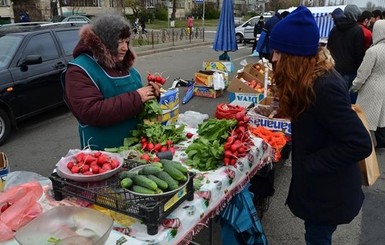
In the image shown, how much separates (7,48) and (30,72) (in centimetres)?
54

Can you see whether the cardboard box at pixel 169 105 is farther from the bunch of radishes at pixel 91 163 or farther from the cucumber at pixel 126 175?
the cucumber at pixel 126 175

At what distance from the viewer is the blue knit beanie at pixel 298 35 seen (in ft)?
5.72

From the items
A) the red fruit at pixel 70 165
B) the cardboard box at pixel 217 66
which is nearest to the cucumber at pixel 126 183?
the red fruit at pixel 70 165

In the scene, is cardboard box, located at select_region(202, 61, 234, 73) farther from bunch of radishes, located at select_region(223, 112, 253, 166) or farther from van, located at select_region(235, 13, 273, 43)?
van, located at select_region(235, 13, 273, 43)

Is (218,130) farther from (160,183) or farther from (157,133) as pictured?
(160,183)

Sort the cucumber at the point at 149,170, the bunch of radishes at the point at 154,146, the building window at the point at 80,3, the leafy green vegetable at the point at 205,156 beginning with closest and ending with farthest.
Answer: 1. the cucumber at the point at 149,170
2. the leafy green vegetable at the point at 205,156
3. the bunch of radishes at the point at 154,146
4. the building window at the point at 80,3

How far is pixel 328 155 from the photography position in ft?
5.96

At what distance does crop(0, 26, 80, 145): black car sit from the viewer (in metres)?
5.45

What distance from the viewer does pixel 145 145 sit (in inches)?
96.3

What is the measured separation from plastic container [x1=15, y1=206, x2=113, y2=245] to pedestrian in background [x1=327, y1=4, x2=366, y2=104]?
5.25 meters

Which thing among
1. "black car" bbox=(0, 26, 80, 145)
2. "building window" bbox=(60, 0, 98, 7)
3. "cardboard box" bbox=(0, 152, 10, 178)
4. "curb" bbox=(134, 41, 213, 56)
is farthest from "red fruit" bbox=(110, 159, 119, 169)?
"building window" bbox=(60, 0, 98, 7)

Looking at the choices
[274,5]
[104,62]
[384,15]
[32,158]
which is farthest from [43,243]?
[274,5]

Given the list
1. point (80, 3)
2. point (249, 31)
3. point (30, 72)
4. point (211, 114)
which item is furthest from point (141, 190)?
point (80, 3)

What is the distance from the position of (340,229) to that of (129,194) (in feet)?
8.37
